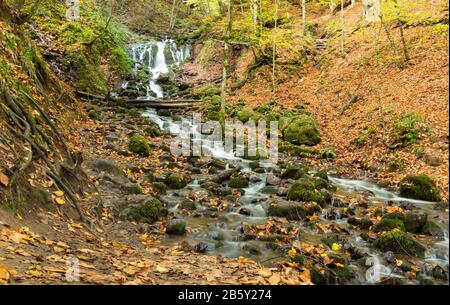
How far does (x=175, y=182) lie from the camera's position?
361 inches

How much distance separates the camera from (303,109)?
57.4 feet

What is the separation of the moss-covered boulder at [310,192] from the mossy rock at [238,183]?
1.44 meters

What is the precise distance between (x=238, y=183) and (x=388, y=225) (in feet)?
14.1

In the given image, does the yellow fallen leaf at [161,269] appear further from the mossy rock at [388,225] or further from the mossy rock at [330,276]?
the mossy rock at [388,225]

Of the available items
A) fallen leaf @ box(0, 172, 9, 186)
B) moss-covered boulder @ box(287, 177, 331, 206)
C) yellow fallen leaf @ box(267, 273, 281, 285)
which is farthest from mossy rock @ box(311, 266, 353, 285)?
fallen leaf @ box(0, 172, 9, 186)

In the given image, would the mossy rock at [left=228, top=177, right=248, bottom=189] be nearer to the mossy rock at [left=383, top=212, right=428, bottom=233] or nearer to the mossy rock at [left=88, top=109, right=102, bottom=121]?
the mossy rock at [left=383, top=212, right=428, bottom=233]

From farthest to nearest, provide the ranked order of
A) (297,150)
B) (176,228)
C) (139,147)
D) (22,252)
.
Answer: (297,150) < (139,147) < (176,228) < (22,252)

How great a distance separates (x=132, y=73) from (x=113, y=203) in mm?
18833

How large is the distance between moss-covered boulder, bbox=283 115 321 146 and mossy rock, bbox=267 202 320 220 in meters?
6.65

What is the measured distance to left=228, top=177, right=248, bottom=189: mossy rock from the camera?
952cm

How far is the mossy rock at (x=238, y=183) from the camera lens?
952cm

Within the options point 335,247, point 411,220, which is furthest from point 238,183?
point 411,220

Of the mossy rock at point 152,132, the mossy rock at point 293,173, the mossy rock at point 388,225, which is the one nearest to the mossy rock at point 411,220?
the mossy rock at point 388,225

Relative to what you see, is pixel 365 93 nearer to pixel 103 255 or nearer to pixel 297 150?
pixel 297 150
